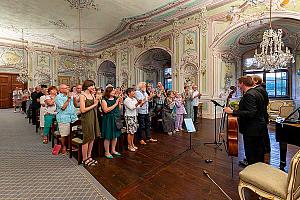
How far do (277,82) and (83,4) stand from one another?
9799 mm

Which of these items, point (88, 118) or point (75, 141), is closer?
point (88, 118)

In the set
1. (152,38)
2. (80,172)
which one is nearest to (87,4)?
(152,38)

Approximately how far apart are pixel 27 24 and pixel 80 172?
449 inches

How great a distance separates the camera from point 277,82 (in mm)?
10078

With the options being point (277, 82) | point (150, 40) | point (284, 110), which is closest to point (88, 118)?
point (284, 110)

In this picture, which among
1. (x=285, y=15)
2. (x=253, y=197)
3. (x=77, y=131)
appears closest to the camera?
(x=253, y=197)

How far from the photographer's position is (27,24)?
11.5 m

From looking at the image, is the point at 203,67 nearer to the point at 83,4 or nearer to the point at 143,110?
the point at 143,110

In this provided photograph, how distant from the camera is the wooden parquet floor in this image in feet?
8.68

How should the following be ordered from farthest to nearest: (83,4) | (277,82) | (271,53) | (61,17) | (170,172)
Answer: (61,17), (277,82), (83,4), (271,53), (170,172)

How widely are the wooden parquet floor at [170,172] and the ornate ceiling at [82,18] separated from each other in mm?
6404

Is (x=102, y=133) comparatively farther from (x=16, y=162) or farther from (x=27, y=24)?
(x=27, y=24)

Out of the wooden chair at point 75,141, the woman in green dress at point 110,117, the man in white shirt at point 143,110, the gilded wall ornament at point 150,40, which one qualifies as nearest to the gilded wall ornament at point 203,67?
the gilded wall ornament at point 150,40

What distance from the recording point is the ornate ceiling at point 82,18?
861 centimetres
